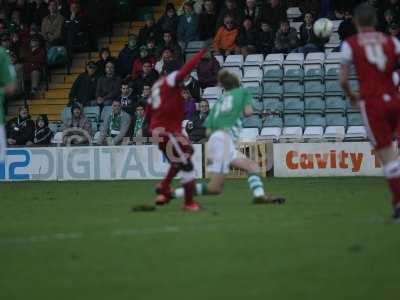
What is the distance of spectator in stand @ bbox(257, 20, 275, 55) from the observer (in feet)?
91.1

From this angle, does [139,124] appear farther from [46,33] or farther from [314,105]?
[46,33]

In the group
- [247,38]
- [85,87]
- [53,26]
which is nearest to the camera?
[247,38]

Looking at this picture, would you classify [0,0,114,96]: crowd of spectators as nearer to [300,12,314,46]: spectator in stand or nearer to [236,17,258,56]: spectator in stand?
[236,17,258,56]: spectator in stand

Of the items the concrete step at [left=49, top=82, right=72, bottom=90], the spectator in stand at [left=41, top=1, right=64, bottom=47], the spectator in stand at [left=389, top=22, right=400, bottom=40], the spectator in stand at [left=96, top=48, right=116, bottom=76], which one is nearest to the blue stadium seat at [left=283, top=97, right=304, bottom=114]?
the spectator in stand at [left=389, top=22, right=400, bottom=40]

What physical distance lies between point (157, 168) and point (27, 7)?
864 centimetres

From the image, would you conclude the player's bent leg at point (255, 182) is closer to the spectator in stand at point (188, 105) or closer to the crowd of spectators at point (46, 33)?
the spectator in stand at point (188, 105)

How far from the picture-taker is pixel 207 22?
29000 mm

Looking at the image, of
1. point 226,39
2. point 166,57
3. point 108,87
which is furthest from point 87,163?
point 226,39

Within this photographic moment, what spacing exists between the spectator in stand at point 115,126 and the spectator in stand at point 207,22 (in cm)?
326

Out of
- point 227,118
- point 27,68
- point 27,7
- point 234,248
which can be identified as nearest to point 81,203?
point 227,118

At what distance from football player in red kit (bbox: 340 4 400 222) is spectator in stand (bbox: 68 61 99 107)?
16.7m

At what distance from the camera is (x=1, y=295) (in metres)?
8.56

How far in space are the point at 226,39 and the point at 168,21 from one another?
1700 millimetres

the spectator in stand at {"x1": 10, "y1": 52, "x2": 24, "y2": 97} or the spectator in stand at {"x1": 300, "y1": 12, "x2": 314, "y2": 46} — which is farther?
the spectator in stand at {"x1": 10, "y1": 52, "x2": 24, "y2": 97}
